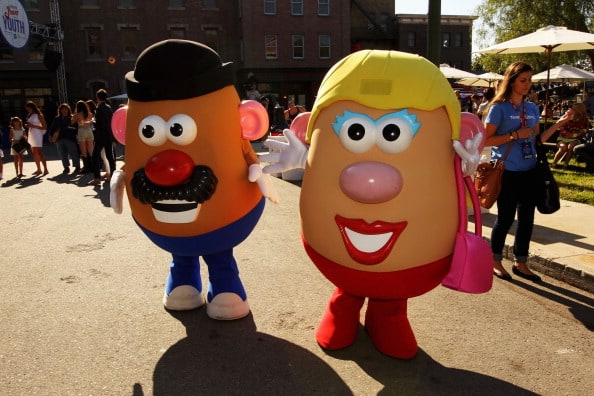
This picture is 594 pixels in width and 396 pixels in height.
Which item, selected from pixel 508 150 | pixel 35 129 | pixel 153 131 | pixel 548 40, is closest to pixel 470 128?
pixel 508 150

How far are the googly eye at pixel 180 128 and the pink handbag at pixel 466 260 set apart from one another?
64.2 inches

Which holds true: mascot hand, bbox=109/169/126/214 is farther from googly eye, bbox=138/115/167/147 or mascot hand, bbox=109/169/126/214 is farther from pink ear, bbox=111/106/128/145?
googly eye, bbox=138/115/167/147

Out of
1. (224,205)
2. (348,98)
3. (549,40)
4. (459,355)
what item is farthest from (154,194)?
(549,40)

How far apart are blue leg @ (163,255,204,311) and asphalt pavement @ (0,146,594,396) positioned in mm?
85

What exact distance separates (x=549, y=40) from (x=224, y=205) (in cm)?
750

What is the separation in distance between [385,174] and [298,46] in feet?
106

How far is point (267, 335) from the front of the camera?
3670 millimetres

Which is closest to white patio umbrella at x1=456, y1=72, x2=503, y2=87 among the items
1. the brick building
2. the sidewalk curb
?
the brick building

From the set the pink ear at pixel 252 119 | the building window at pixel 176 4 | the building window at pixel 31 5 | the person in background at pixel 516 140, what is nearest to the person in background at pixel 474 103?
the person in background at pixel 516 140

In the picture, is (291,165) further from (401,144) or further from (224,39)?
(224,39)

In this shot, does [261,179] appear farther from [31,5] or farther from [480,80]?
[31,5]

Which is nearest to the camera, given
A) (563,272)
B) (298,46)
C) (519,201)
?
(519,201)

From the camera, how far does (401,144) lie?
2.78 m

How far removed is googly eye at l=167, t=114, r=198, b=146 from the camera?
3.31 m
